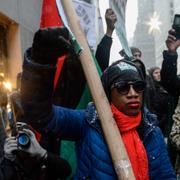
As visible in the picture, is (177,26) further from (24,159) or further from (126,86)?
(24,159)

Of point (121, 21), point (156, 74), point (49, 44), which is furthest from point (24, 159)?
point (156, 74)

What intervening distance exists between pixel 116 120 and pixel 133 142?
13 cm

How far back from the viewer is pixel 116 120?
2406 mm

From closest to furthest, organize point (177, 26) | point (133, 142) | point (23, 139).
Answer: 1. point (133, 142)
2. point (23, 139)
3. point (177, 26)

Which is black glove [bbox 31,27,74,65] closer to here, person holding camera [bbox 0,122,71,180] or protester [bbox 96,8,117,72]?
person holding camera [bbox 0,122,71,180]

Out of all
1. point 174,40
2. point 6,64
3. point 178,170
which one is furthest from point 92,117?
point 6,64

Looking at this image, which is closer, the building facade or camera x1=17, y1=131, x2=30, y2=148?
camera x1=17, y1=131, x2=30, y2=148

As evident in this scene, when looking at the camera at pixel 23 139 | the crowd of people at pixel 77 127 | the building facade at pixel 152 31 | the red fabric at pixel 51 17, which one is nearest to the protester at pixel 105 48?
the red fabric at pixel 51 17

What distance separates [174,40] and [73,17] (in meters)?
1.69

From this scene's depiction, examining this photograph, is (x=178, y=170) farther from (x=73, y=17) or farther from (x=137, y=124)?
(x=73, y=17)

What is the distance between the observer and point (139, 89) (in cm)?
245

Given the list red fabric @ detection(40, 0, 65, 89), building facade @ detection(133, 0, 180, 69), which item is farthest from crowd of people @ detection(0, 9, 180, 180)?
building facade @ detection(133, 0, 180, 69)

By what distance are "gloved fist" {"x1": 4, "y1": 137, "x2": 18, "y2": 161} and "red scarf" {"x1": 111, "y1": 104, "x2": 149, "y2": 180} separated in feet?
1.94

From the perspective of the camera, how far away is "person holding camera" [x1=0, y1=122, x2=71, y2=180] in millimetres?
2598
